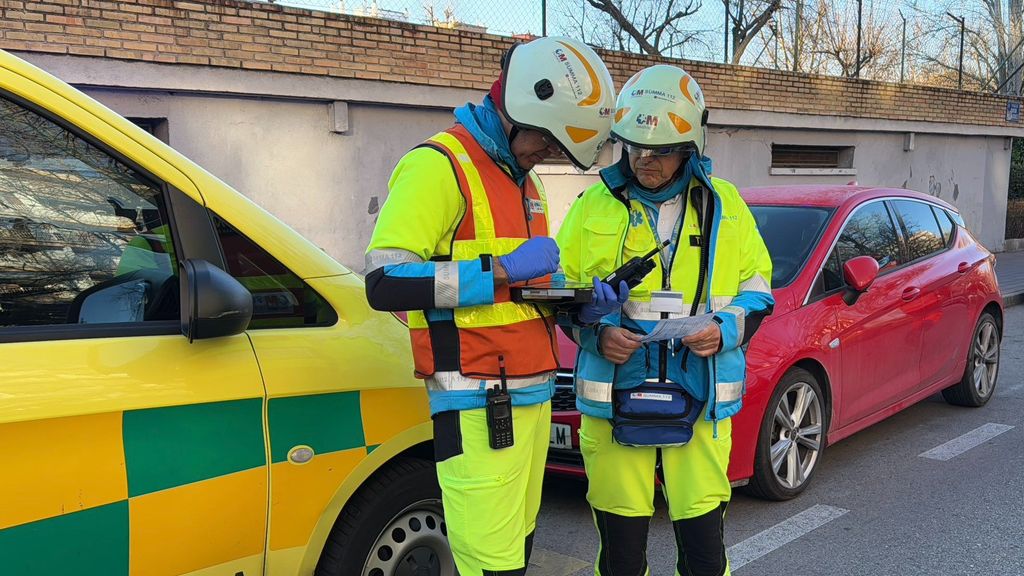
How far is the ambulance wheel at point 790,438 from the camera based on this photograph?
12.8 ft

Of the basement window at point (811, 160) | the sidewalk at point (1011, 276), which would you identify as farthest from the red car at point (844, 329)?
the basement window at point (811, 160)

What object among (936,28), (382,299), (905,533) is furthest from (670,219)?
(936,28)

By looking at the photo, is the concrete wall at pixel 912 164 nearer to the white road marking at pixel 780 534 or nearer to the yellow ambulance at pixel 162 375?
the white road marking at pixel 780 534

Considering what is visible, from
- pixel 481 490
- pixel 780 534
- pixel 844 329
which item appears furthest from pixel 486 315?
pixel 844 329

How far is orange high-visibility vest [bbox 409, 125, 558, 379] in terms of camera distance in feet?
6.70

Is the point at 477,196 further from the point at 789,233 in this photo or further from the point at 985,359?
the point at 985,359

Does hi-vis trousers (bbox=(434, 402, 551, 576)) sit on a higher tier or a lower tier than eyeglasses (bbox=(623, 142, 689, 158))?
lower

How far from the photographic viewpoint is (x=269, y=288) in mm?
2256

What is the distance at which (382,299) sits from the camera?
6.32ft

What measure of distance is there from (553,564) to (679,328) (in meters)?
1.54

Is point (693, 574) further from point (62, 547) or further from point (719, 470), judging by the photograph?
point (62, 547)

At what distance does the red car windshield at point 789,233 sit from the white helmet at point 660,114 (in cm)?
202

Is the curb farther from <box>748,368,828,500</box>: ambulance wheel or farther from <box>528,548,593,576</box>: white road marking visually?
<box>528,548,593,576</box>: white road marking

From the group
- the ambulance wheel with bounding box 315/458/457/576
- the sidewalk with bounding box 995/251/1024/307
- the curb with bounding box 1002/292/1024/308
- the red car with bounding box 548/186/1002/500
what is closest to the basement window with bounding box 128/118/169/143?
the red car with bounding box 548/186/1002/500
